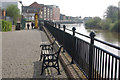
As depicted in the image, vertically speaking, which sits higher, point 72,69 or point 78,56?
point 78,56

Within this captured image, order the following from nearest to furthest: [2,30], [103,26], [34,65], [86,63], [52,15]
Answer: [86,63] < [34,65] < [2,30] < [103,26] < [52,15]

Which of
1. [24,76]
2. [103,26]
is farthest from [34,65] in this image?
[103,26]

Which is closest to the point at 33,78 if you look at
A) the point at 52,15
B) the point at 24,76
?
the point at 24,76

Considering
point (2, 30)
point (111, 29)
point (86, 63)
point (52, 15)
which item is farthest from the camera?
point (52, 15)

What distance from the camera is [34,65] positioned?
6797mm

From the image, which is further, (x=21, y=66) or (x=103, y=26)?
(x=103, y=26)

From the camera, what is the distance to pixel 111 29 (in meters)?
46.2

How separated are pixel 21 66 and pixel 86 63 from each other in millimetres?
2961

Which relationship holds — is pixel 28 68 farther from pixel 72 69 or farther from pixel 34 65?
pixel 72 69

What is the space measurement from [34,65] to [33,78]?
1.54m

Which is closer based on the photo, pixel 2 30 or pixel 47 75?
pixel 47 75

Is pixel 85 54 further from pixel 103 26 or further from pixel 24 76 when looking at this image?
pixel 103 26

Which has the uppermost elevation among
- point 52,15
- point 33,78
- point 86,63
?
point 52,15

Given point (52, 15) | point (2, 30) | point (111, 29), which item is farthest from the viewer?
point (52, 15)
